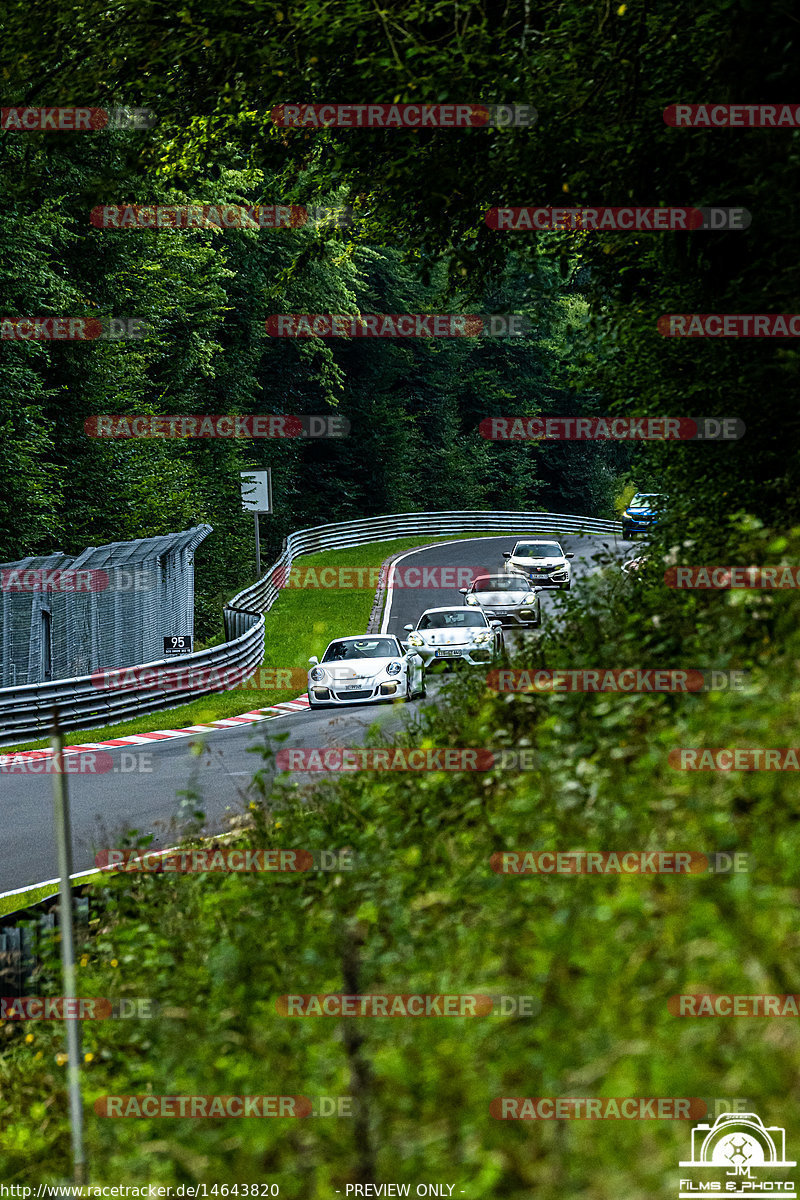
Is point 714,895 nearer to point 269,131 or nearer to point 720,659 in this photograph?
point 720,659

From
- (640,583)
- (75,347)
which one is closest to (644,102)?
(640,583)

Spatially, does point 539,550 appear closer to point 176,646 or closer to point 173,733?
point 176,646

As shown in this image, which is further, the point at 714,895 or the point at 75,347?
the point at 75,347

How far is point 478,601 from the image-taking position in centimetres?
3156

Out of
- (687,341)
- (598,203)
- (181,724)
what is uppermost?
(598,203)

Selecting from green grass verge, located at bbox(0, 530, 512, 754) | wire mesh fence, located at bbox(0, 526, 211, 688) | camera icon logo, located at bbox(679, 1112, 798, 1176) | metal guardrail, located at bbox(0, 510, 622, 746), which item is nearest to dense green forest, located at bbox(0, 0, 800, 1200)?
camera icon logo, located at bbox(679, 1112, 798, 1176)

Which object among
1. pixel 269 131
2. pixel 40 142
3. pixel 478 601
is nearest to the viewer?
pixel 40 142

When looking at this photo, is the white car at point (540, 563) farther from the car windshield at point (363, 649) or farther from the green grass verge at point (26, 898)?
the green grass verge at point (26, 898)

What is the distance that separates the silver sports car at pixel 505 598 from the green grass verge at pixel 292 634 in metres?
4.26

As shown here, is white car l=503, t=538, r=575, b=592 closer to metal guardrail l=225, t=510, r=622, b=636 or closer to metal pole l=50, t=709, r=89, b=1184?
metal guardrail l=225, t=510, r=622, b=636

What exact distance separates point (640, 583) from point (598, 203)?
4099 mm

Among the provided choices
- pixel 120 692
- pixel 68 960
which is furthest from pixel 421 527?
pixel 68 960

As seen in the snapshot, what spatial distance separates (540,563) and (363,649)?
58.7ft

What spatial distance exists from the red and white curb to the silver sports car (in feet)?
24.4
